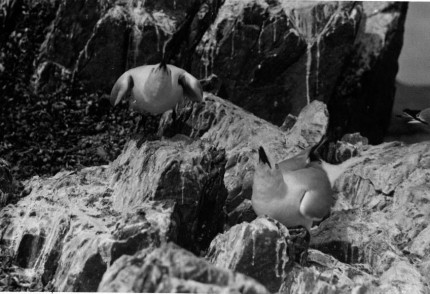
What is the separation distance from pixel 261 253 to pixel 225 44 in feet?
6.51

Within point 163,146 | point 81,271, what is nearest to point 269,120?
point 163,146

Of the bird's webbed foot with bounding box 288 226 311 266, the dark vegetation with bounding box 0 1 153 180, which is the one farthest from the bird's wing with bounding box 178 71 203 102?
the bird's webbed foot with bounding box 288 226 311 266

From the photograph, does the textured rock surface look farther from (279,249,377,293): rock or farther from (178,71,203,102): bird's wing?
(279,249,377,293): rock

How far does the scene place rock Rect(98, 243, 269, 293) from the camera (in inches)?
104

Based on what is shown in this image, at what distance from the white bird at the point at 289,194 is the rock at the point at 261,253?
203mm

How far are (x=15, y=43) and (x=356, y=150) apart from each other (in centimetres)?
243

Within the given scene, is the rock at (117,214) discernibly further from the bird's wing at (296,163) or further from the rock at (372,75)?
the rock at (372,75)

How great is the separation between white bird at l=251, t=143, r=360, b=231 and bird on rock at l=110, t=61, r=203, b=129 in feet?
2.39

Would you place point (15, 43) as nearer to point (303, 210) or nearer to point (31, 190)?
point (31, 190)

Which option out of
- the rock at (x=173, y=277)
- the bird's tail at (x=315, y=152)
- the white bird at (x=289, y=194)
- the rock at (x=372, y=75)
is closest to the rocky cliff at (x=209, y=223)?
the rock at (x=173, y=277)

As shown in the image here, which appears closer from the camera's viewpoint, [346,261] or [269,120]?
[346,261]

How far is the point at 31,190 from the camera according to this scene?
13.0 feet

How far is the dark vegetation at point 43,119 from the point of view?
4312 millimetres

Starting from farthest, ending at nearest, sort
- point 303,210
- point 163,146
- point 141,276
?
point 163,146 < point 303,210 < point 141,276
